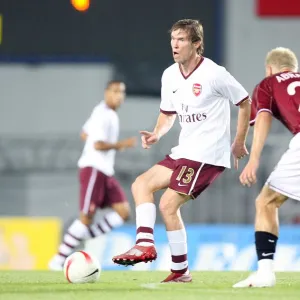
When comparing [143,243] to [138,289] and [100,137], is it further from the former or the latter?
[100,137]

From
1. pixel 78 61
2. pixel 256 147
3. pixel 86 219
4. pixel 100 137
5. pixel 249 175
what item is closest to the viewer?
pixel 249 175

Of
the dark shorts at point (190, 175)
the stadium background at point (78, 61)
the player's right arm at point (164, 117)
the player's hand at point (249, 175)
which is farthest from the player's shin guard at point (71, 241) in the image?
the stadium background at point (78, 61)

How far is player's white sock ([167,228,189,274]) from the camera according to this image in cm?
751

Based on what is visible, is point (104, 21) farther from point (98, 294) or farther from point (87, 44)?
point (98, 294)

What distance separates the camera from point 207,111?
752cm

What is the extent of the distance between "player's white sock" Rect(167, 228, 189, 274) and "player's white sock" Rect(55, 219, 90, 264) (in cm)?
436

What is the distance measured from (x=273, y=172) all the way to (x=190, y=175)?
2.51 ft

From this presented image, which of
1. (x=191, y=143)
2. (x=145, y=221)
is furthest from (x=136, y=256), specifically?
(x=191, y=143)

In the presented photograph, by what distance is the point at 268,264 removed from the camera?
6.83 metres

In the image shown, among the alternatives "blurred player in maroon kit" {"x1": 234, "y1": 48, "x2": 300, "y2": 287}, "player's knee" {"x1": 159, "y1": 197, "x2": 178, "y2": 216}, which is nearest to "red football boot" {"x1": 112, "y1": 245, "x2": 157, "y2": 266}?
"player's knee" {"x1": 159, "y1": 197, "x2": 178, "y2": 216}

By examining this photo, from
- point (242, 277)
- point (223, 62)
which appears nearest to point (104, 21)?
point (223, 62)

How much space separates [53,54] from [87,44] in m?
0.58

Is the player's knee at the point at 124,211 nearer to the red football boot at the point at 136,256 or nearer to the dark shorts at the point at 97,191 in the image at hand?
the dark shorts at the point at 97,191

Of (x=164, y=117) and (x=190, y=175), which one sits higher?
(x=164, y=117)
